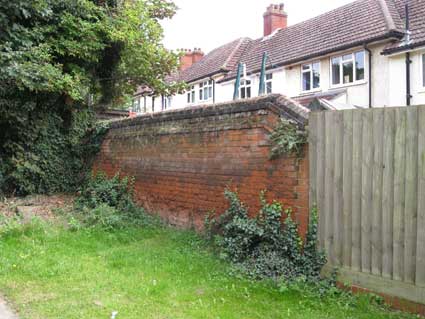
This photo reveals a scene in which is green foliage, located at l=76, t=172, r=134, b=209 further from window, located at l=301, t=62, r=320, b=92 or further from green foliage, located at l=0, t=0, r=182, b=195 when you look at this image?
window, located at l=301, t=62, r=320, b=92

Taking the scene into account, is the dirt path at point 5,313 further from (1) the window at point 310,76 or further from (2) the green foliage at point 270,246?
(1) the window at point 310,76

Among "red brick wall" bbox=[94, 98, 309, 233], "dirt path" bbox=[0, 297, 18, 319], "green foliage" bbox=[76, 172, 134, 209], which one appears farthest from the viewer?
"green foliage" bbox=[76, 172, 134, 209]

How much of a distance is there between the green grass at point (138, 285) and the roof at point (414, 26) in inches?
537

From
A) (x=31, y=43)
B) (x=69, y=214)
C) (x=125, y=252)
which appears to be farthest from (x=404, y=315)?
(x=31, y=43)

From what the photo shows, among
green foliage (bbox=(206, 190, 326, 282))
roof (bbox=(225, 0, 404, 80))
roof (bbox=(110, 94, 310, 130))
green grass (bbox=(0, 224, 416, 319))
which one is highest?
roof (bbox=(225, 0, 404, 80))

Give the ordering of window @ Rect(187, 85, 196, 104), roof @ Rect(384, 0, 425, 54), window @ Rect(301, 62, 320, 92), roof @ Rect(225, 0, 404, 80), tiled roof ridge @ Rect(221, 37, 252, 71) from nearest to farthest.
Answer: roof @ Rect(384, 0, 425, 54), roof @ Rect(225, 0, 404, 80), window @ Rect(301, 62, 320, 92), tiled roof ridge @ Rect(221, 37, 252, 71), window @ Rect(187, 85, 196, 104)

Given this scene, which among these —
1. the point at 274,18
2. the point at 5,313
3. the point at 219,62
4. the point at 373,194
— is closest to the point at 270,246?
the point at 373,194

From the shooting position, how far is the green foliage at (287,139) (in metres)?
5.34

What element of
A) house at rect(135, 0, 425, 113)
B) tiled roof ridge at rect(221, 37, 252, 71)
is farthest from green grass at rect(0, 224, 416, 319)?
tiled roof ridge at rect(221, 37, 252, 71)

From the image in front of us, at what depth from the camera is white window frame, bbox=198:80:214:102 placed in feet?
98.2

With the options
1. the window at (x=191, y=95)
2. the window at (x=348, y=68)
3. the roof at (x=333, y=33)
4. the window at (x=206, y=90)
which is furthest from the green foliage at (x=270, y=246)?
the window at (x=191, y=95)

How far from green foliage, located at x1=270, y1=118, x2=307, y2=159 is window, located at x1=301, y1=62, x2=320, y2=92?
16449mm

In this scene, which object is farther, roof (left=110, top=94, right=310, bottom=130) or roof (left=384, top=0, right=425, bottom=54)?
roof (left=384, top=0, right=425, bottom=54)

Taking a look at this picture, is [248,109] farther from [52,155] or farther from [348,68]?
[348,68]
